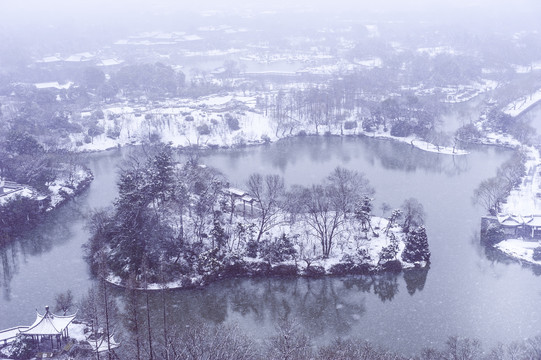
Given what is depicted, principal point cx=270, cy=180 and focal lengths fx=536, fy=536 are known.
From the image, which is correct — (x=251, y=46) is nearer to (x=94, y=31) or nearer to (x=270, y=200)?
(x=94, y=31)

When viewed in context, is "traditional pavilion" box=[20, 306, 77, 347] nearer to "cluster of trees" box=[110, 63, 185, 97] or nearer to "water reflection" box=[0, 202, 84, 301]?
"water reflection" box=[0, 202, 84, 301]

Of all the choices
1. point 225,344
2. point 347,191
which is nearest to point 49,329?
point 225,344

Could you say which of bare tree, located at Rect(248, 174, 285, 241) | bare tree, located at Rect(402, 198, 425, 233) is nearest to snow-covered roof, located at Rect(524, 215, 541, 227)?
bare tree, located at Rect(402, 198, 425, 233)

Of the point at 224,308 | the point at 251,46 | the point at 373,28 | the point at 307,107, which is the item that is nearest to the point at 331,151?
the point at 307,107

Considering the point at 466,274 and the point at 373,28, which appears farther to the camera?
the point at 373,28

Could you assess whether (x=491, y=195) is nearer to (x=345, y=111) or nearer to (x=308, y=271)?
(x=308, y=271)

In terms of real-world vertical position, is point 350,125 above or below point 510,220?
above
